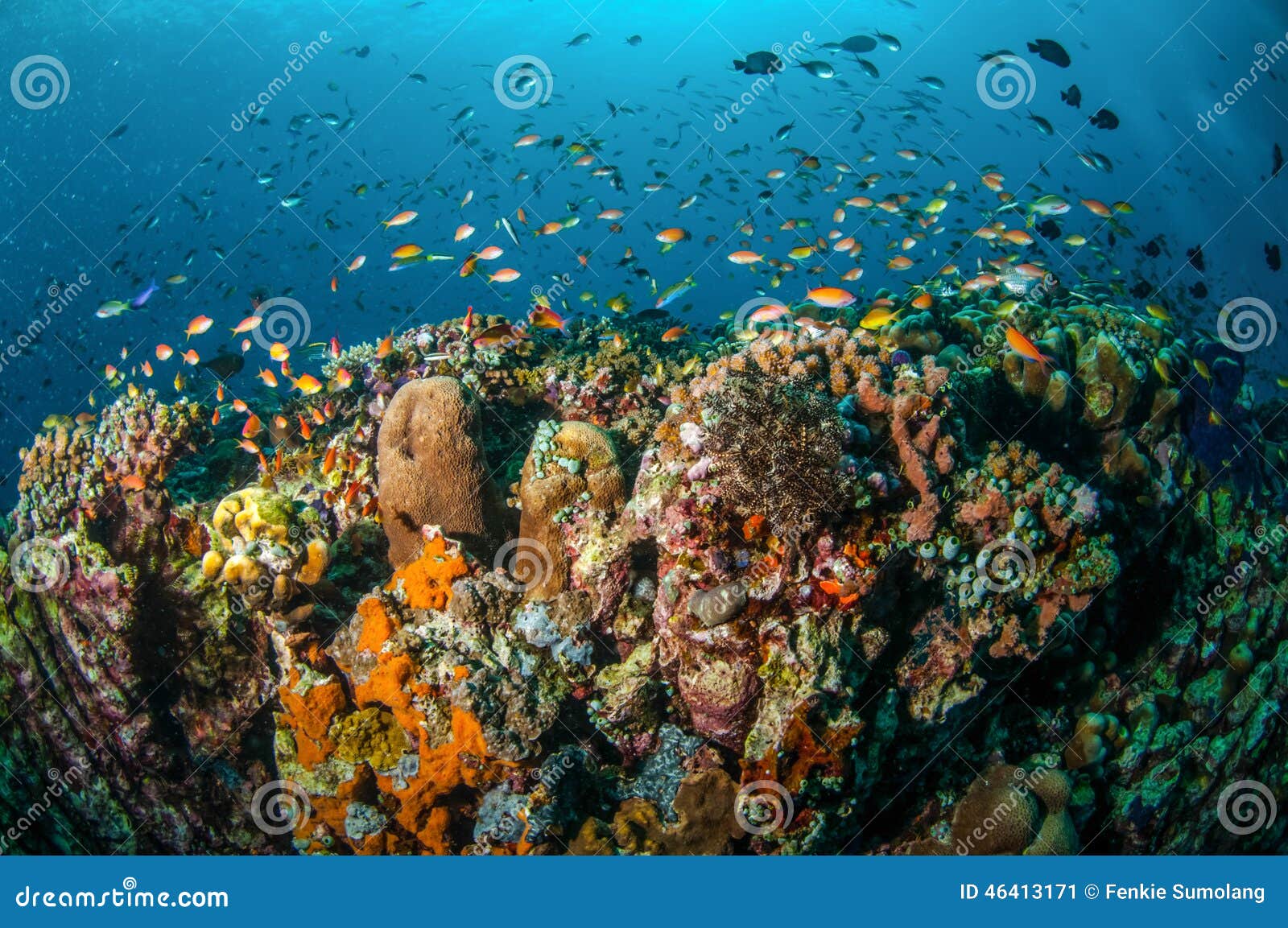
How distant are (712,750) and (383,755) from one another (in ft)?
8.98

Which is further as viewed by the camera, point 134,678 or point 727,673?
point 134,678

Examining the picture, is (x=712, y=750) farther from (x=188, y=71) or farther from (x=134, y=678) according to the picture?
(x=188, y=71)

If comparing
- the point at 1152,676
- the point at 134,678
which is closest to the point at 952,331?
the point at 1152,676

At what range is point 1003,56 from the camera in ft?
40.6
